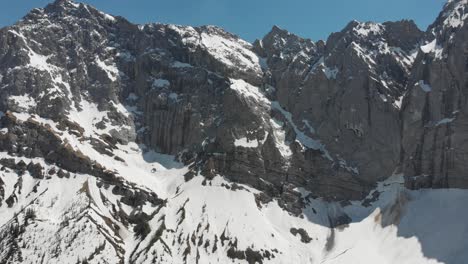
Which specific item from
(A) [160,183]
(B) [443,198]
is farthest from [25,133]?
(B) [443,198]

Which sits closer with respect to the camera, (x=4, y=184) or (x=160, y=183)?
(x=4, y=184)

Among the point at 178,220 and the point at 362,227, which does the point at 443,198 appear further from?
the point at 178,220

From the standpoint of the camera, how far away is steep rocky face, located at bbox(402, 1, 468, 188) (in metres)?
174

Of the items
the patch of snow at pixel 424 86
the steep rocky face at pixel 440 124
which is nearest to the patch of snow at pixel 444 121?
the steep rocky face at pixel 440 124

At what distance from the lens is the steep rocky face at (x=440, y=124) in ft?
570

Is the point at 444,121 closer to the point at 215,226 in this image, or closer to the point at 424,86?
the point at 424,86

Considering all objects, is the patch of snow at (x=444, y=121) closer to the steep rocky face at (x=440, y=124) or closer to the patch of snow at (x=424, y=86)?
the steep rocky face at (x=440, y=124)

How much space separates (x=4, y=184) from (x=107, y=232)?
38.1 m

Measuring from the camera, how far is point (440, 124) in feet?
595

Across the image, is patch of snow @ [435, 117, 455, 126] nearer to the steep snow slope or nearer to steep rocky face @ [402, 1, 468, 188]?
steep rocky face @ [402, 1, 468, 188]

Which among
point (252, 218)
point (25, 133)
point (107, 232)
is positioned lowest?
point (107, 232)

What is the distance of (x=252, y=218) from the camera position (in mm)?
180250

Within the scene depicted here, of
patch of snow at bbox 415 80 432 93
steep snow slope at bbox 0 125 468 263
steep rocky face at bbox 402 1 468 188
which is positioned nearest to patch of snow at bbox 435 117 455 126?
steep rocky face at bbox 402 1 468 188

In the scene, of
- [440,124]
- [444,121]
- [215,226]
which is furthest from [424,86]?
[215,226]
